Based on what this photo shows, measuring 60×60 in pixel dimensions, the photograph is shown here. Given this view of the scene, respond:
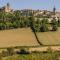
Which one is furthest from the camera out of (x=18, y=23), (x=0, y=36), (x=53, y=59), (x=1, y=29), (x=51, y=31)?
(x=18, y=23)

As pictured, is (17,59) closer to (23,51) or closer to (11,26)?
(23,51)

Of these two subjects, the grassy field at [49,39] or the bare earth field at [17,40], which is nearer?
the bare earth field at [17,40]

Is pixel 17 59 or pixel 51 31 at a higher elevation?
pixel 17 59

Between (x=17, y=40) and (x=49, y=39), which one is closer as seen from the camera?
(x=17, y=40)

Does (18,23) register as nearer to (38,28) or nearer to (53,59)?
(38,28)

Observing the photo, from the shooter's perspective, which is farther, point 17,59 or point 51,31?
point 51,31

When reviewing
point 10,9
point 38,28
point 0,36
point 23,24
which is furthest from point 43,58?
point 10,9

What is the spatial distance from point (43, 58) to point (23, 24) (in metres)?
53.3

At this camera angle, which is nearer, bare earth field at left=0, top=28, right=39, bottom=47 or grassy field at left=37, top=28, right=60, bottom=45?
bare earth field at left=0, top=28, right=39, bottom=47

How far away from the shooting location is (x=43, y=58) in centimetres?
2864

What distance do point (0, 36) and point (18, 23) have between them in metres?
19.7

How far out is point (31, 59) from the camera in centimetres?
2797

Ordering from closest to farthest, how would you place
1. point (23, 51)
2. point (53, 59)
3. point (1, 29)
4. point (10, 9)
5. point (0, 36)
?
point (53, 59), point (23, 51), point (0, 36), point (1, 29), point (10, 9)

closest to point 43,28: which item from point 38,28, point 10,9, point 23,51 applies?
point 38,28
